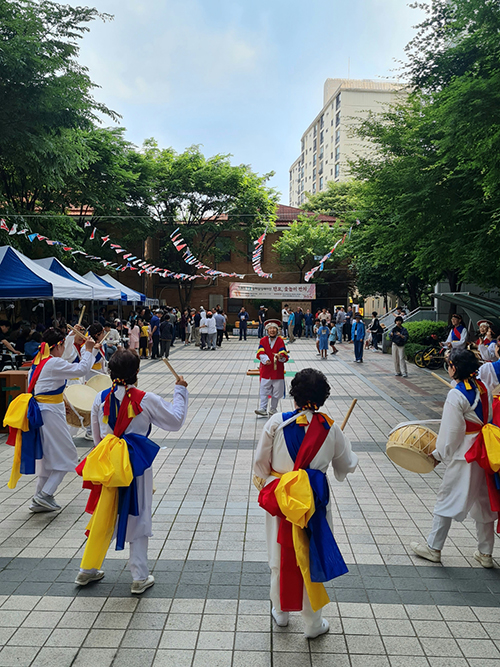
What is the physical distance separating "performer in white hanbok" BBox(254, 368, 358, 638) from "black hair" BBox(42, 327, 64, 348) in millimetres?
2997

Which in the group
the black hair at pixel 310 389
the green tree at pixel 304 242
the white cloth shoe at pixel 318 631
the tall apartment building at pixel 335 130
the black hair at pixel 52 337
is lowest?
the white cloth shoe at pixel 318 631

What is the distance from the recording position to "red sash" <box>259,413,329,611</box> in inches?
125

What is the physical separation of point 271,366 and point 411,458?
5.38 m

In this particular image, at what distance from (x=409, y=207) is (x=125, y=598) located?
999 cm

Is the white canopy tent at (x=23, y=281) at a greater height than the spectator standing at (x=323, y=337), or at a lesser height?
greater

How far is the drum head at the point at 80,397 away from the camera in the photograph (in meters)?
6.04

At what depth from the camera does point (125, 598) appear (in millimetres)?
3711

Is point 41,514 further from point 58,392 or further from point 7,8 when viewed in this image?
point 7,8

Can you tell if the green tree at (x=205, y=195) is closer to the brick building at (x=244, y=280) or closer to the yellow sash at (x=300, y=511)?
the brick building at (x=244, y=280)

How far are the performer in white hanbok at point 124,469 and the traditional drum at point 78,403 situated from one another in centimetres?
227

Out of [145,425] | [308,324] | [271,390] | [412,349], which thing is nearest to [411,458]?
[145,425]

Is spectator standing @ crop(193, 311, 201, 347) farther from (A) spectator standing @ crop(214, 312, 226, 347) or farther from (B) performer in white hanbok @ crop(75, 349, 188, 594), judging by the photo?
(B) performer in white hanbok @ crop(75, 349, 188, 594)

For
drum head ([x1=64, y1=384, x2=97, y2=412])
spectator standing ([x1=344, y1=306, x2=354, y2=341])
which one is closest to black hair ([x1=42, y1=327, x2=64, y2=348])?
drum head ([x1=64, y1=384, x2=97, y2=412])

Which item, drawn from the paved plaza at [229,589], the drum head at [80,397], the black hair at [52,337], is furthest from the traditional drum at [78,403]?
the black hair at [52,337]
